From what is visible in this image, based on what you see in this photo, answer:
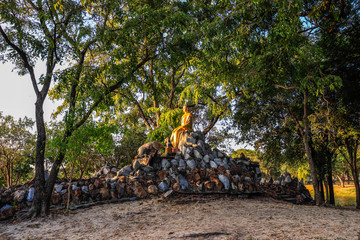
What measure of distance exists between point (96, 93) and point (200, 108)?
32.2ft

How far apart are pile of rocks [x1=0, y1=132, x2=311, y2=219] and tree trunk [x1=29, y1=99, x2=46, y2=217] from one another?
2.47ft

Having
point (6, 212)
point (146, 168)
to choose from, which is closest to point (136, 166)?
point (146, 168)

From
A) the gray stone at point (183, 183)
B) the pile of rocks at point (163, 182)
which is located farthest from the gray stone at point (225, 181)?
the gray stone at point (183, 183)

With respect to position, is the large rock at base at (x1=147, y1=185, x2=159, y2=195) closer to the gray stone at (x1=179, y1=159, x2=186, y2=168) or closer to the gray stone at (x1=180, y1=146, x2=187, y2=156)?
the gray stone at (x1=179, y1=159, x2=186, y2=168)

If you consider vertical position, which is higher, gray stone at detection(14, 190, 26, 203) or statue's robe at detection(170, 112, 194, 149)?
statue's robe at detection(170, 112, 194, 149)

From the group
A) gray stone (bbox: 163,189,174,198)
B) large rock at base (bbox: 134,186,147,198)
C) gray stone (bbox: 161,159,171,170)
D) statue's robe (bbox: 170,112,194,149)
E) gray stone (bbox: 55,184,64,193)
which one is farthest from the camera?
statue's robe (bbox: 170,112,194,149)

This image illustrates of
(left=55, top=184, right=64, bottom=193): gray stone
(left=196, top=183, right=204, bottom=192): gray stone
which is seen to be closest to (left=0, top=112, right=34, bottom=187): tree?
(left=55, top=184, right=64, bottom=193): gray stone

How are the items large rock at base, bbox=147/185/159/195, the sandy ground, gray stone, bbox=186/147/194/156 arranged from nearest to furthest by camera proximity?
the sandy ground < large rock at base, bbox=147/185/159/195 < gray stone, bbox=186/147/194/156

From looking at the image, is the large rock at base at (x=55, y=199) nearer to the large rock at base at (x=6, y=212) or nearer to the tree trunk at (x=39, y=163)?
the tree trunk at (x=39, y=163)

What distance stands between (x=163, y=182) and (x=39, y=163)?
13.2ft

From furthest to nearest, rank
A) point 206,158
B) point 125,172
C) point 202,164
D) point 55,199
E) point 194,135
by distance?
point 194,135 → point 206,158 → point 202,164 → point 125,172 → point 55,199

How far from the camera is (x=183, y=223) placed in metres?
5.34

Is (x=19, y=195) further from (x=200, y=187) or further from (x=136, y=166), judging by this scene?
(x=200, y=187)

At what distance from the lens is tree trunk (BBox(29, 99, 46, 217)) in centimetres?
671
